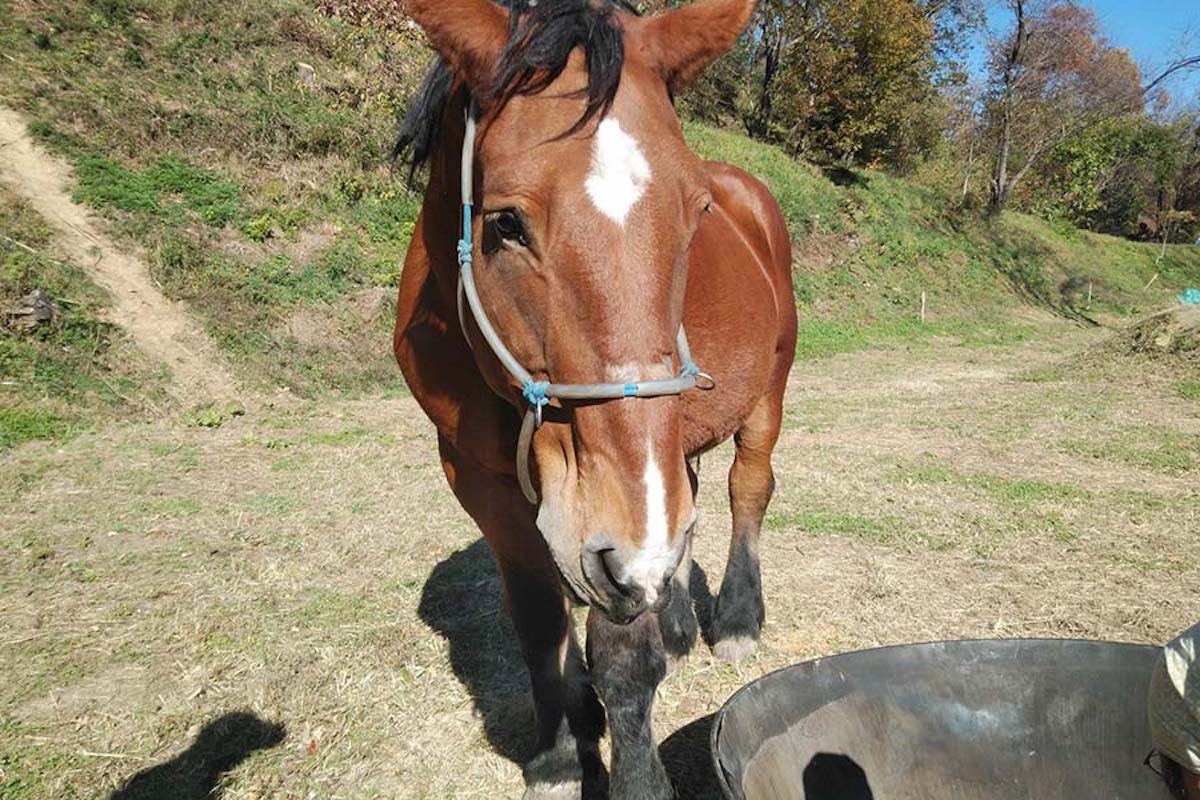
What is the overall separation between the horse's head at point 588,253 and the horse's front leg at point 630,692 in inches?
33.8

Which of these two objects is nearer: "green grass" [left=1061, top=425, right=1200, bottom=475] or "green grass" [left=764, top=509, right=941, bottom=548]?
"green grass" [left=764, top=509, right=941, bottom=548]

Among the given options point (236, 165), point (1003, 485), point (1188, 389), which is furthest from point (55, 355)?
point (1188, 389)

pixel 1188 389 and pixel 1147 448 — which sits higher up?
pixel 1188 389

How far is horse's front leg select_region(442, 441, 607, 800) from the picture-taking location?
2457 millimetres

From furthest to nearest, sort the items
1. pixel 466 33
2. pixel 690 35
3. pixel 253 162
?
1. pixel 253 162
2. pixel 690 35
3. pixel 466 33

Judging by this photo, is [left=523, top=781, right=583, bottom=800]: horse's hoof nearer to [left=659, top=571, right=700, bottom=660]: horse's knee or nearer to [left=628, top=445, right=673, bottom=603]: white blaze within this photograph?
[left=659, top=571, right=700, bottom=660]: horse's knee

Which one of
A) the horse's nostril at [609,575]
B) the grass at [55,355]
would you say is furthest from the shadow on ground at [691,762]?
the grass at [55,355]

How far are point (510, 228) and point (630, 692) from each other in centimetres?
149

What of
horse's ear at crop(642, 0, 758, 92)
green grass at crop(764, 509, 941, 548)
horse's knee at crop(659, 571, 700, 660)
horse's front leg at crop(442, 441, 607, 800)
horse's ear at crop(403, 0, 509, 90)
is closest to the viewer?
horse's ear at crop(403, 0, 509, 90)

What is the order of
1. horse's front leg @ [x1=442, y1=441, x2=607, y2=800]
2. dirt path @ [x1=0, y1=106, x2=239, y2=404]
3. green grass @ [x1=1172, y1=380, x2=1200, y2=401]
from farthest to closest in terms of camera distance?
green grass @ [x1=1172, y1=380, x2=1200, y2=401]
dirt path @ [x1=0, y1=106, x2=239, y2=404]
horse's front leg @ [x1=442, y1=441, x2=607, y2=800]

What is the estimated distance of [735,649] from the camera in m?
3.33

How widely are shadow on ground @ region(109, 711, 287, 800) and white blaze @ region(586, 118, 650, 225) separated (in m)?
2.36

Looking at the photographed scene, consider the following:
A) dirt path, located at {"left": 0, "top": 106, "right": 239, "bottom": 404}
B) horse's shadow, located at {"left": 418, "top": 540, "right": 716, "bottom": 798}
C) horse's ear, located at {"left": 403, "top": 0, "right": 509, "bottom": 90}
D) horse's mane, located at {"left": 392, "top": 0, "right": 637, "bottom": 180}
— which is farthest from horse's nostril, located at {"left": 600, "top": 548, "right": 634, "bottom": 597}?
dirt path, located at {"left": 0, "top": 106, "right": 239, "bottom": 404}

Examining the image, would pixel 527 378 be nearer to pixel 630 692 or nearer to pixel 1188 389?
pixel 630 692
